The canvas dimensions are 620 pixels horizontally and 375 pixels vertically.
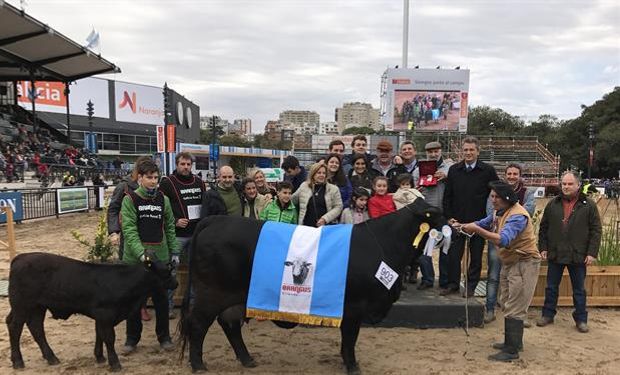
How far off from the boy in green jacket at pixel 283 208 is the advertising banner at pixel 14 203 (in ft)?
36.2

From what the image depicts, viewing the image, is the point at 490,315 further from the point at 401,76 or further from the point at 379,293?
the point at 401,76

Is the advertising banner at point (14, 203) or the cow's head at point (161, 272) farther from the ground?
Result: the cow's head at point (161, 272)

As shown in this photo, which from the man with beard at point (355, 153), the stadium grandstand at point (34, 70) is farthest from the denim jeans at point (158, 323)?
the stadium grandstand at point (34, 70)

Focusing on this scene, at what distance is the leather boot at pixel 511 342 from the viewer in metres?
4.61

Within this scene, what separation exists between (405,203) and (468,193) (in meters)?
0.90

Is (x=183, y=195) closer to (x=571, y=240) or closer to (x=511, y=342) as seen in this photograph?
(x=511, y=342)

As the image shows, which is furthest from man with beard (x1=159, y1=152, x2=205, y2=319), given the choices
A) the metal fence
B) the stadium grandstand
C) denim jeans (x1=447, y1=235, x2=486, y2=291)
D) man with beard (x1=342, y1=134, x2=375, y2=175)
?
the stadium grandstand

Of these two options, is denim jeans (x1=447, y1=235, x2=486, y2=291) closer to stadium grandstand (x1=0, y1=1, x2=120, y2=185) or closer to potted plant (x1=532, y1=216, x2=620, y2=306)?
potted plant (x1=532, y1=216, x2=620, y2=306)

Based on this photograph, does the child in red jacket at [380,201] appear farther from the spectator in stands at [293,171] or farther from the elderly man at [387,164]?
the spectator in stands at [293,171]

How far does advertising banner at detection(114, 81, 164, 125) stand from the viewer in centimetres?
6059

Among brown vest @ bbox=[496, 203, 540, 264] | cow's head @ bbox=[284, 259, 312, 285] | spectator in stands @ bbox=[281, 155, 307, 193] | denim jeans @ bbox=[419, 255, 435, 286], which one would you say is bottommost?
denim jeans @ bbox=[419, 255, 435, 286]

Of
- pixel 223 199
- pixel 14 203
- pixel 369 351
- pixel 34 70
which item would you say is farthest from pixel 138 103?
pixel 369 351

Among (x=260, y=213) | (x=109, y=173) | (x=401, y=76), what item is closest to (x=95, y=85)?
(x=109, y=173)

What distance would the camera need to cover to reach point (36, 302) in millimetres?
4203
